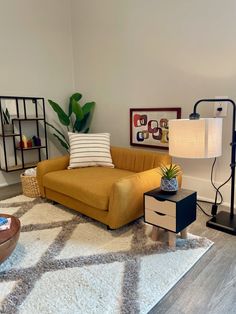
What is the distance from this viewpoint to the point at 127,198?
1986 millimetres

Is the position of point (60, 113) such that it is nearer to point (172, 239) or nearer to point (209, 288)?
point (172, 239)

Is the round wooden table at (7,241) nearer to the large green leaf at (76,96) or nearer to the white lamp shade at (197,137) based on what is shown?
the white lamp shade at (197,137)

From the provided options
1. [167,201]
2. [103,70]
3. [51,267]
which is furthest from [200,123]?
[103,70]

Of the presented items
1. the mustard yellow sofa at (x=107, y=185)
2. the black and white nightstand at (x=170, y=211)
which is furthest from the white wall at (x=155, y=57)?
the black and white nightstand at (x=170, y=211)

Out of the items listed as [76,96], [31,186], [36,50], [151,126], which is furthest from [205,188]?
[36,50]

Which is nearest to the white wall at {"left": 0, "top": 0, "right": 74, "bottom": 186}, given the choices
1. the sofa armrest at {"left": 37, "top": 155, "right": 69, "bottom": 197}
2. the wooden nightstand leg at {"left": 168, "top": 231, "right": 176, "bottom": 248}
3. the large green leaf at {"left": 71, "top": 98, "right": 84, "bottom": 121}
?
the large green leaf at {"left": 71, "top": 98, "right": 84, "bottom": 121}

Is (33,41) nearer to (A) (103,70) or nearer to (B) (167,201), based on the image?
(A) (103,70)

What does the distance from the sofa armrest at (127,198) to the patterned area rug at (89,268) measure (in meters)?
0.15

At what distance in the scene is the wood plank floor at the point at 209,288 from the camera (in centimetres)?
133

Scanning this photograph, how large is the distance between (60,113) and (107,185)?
6.21ft

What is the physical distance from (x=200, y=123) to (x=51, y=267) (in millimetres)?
1489

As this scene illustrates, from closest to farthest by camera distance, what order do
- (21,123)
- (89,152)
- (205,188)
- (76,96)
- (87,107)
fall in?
(205,188)
(89,152)
(21,123)
(87,107)
(76,96)

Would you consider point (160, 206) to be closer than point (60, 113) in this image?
Yes

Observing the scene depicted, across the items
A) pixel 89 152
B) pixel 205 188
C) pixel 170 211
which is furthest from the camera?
pixel 89 152
